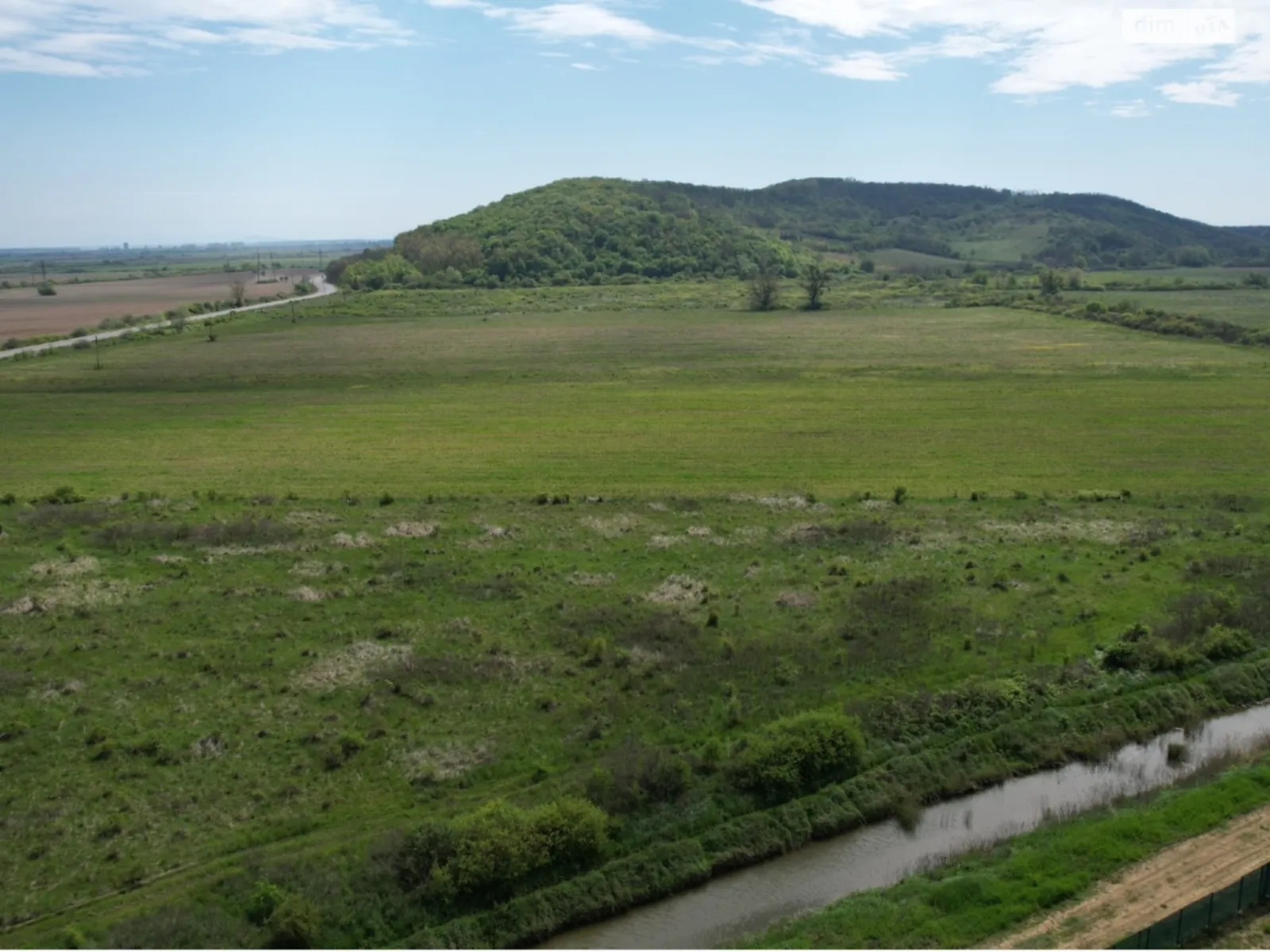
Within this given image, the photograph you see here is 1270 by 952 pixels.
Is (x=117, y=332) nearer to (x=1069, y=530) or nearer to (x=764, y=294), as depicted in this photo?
(x=764, y=294)

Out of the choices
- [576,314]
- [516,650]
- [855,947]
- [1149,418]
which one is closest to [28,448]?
[516,650]

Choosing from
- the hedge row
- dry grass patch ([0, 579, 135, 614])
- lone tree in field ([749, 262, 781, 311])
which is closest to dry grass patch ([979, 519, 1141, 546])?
the hedge row

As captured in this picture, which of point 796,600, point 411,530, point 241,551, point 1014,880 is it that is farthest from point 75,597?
point 1014,880

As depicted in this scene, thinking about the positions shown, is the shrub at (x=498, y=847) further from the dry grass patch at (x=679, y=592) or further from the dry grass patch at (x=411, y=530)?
the dry grass patch at (x=411, y=530)

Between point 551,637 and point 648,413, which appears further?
point 648,413

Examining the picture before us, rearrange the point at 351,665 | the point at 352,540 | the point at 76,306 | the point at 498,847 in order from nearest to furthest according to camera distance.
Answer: the point at 498,847, the point at 351,665, the point at 352,540, the point at 76,306

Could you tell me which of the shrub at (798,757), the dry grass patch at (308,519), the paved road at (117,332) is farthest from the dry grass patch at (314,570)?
the paved road at (117,332)
